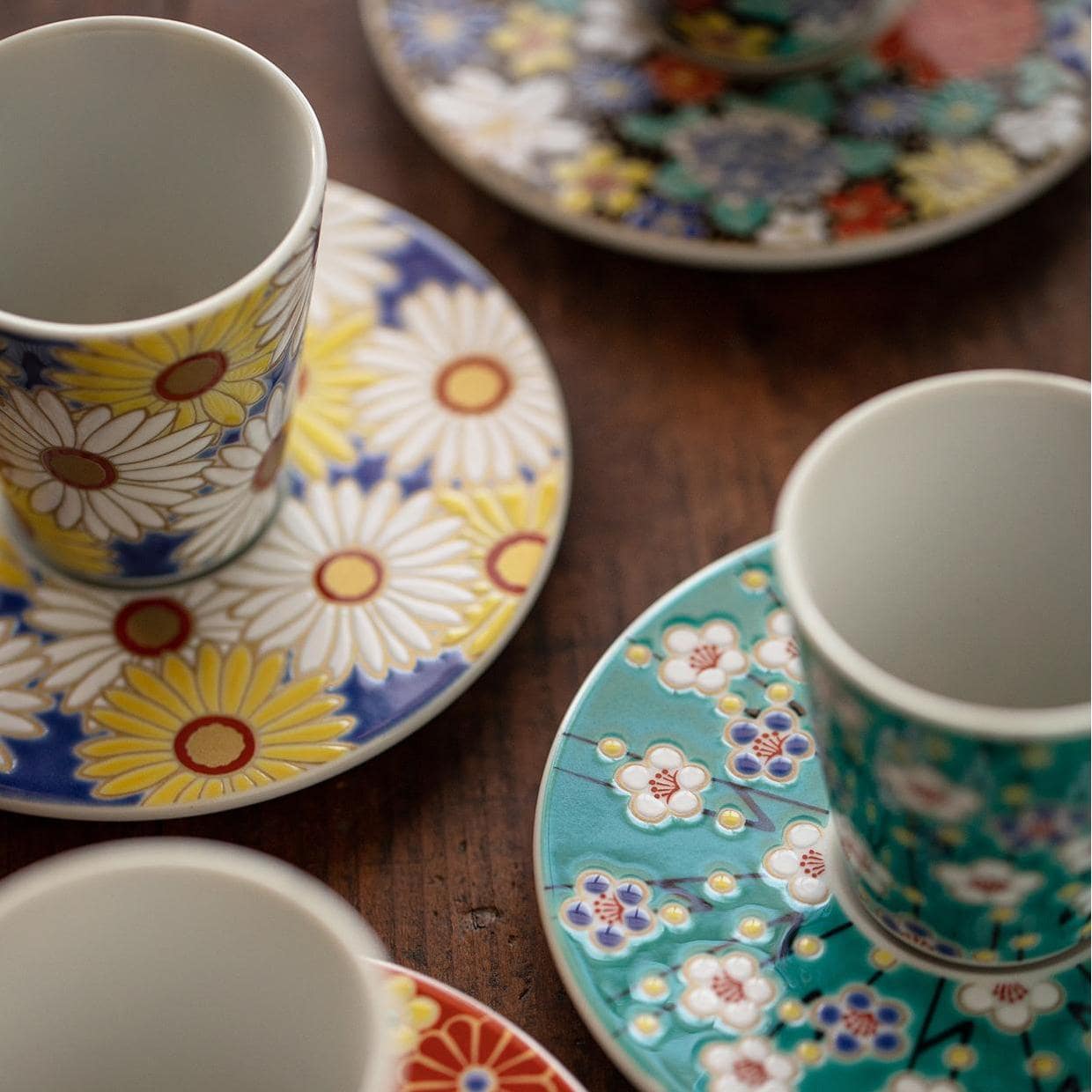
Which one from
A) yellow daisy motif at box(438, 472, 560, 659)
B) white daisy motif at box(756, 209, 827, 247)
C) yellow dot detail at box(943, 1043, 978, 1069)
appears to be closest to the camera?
yellow dot detail at box(943, 1043, 978, 1069)

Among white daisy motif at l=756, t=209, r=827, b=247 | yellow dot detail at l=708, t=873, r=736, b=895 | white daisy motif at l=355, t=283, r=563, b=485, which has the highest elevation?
white daisy motif at l=756, t=209, r=827, b=247

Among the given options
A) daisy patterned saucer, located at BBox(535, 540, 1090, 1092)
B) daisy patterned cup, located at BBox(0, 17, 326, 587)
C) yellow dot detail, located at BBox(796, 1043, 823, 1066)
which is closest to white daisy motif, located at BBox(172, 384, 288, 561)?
daisy patterned cup, located at BBox(0, 17, 326, 587)

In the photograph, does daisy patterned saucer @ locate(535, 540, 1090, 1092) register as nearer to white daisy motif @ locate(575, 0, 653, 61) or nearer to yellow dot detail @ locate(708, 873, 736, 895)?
yellow dot detail @ locate(708, 873, 736, 895)

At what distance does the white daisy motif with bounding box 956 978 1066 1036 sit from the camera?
416 mm

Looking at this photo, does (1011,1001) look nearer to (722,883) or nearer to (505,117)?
(722,883)

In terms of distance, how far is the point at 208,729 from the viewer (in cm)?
49

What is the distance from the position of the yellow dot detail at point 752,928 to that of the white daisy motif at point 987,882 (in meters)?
0.06

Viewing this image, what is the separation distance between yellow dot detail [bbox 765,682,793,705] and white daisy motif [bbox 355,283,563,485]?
0.13 meters

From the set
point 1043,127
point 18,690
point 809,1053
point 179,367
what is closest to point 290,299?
point 179,367

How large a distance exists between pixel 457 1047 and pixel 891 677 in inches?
5.9

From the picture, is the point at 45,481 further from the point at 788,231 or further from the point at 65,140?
the point at 788,231

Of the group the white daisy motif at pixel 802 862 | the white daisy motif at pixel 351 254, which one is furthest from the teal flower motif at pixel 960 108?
the white daisy motif at pixel 802 862

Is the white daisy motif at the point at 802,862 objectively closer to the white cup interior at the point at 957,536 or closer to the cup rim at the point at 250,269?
the white cup interior at the point at 957,536

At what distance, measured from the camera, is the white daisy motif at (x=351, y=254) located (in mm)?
605
